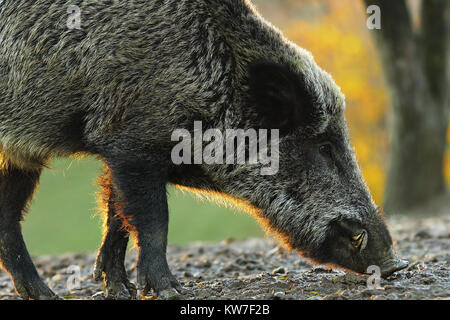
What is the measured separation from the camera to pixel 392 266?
5.29 meters

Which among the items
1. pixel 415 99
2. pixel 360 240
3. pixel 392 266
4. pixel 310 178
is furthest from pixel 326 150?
pixel 415 99

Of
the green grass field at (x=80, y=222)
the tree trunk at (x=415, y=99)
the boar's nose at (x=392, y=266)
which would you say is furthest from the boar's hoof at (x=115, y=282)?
the green grass field at (x=80, y=222)

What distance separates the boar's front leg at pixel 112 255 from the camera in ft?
19.5

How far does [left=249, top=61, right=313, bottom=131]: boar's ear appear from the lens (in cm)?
532

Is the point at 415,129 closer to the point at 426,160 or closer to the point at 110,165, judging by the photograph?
the point at 426,160

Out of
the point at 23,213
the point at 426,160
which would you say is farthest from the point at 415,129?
the point at 23,213

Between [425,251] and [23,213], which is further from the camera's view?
[425,251]

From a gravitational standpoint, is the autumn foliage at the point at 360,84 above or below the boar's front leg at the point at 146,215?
above

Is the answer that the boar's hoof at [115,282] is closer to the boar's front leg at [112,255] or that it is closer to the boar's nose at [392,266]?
the boar's front leg at [112,255]

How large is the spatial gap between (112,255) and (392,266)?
243 centimetres

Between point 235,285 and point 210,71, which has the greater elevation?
point 210,71

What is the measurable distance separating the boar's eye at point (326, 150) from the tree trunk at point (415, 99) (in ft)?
21.4

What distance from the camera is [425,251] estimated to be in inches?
285
